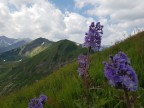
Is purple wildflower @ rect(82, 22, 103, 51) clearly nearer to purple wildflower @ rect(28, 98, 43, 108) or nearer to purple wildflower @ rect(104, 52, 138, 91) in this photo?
purple wildflower @ rect(28, 98, 43, 108)

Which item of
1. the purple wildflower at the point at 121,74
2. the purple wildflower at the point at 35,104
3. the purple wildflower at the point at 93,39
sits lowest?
the purple wildflower at the point at 35,104

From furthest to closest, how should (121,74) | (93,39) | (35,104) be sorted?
1. (93,39)
2. (35,104)
3. (121,74)

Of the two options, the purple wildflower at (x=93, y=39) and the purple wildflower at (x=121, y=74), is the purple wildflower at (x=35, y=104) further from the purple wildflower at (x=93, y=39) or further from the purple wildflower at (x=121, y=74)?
the purple wildflower at (x=121, y=74)

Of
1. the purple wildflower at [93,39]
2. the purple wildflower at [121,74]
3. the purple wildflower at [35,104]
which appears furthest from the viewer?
the purple wildflower at [93,39]

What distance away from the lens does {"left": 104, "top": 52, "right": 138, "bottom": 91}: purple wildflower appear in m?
2.44

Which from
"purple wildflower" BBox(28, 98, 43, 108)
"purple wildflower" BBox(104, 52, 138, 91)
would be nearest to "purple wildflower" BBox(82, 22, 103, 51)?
"purple wildflower" BBox(28, 98, 43, 108)

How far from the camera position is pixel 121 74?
8.27 ft

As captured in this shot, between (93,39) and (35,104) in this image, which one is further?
(93,39)

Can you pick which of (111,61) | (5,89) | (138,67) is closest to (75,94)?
(138,67)

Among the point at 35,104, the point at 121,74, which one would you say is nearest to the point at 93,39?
the point at 35,104

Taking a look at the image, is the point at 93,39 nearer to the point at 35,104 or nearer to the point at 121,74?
the point at 35,104

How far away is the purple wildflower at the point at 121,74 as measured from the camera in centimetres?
244

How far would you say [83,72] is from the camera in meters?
4.72

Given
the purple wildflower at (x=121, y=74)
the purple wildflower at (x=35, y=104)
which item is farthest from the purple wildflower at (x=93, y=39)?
the purple wildflower at (x=121, y=74)
